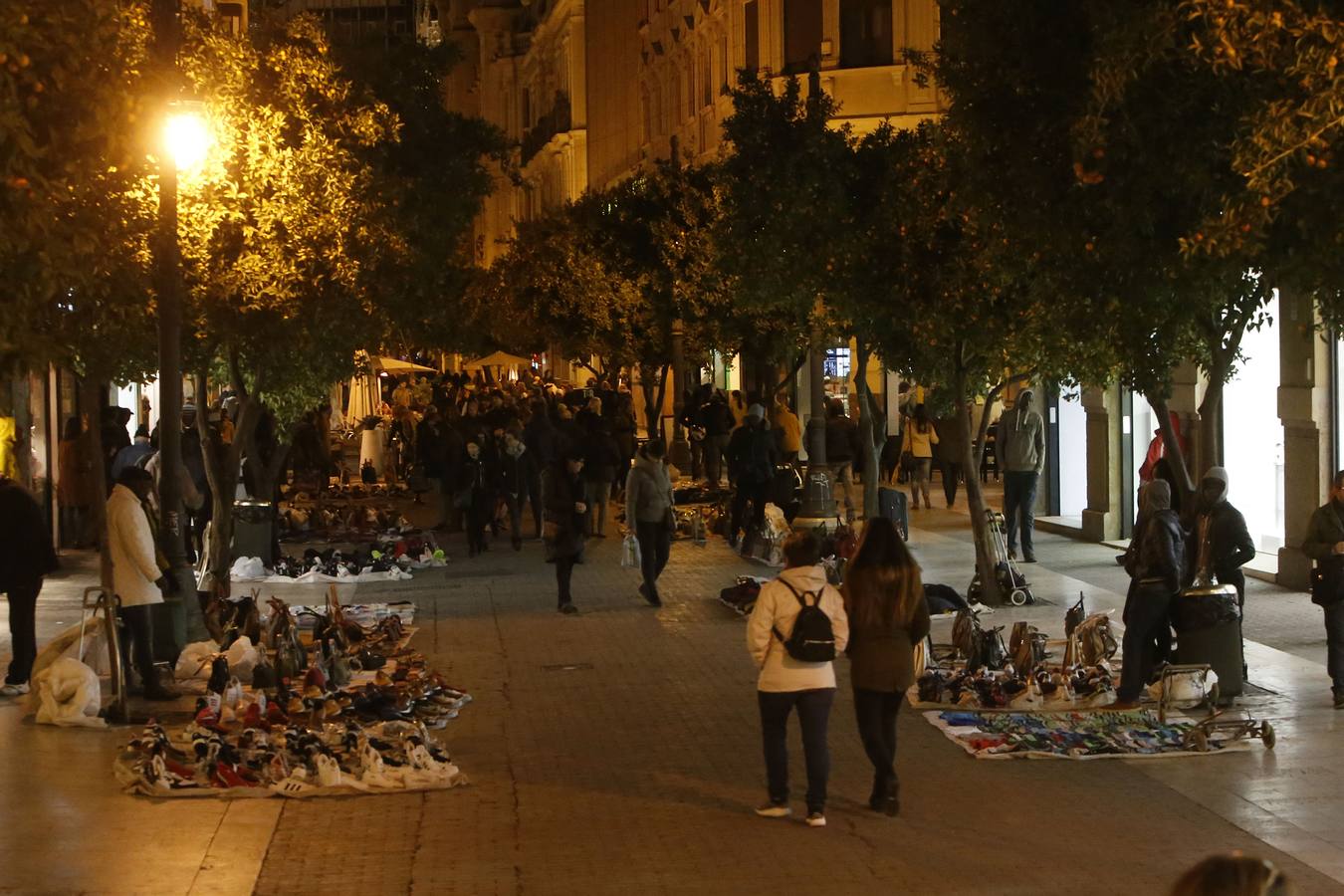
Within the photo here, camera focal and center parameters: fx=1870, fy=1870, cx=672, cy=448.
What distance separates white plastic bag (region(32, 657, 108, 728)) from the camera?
40.7 feet

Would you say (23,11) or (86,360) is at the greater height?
(23,11)

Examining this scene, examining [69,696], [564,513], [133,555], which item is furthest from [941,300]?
[69,696]

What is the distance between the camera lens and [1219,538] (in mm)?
12734

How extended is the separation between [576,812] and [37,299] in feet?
13.2

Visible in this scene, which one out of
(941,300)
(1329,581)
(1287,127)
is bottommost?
(1329,581)

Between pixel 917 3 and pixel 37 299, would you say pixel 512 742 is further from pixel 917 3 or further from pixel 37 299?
pixel 917 3

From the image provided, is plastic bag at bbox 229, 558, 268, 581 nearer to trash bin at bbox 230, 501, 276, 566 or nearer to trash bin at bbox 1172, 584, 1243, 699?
trash bin at bbox 230, 501, 276, 566

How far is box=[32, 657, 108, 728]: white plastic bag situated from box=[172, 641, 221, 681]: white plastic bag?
155 centimetres

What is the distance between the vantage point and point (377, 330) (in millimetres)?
21016

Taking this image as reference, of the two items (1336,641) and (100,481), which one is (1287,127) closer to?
(1336,641)

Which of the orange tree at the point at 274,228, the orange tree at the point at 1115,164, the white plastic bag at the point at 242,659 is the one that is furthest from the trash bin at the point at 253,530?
the orange tree at the point at 1115,164

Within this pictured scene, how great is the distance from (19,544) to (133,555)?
1.11 metres

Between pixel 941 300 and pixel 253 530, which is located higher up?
pixel 941 300

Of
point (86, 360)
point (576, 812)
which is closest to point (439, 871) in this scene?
point (576, 812)
